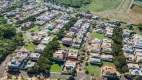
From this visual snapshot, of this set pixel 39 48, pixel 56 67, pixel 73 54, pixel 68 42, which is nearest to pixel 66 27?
pixel 68 42

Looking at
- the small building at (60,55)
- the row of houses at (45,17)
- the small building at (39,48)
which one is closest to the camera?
the small building at (60,55)

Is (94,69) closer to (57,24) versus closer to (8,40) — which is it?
(8,40)

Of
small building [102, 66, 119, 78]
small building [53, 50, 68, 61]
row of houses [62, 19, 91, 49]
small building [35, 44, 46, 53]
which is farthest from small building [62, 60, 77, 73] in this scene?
row of houses [62, 19, 91, 49]

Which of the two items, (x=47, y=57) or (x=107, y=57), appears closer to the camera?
(x=47, y=57)

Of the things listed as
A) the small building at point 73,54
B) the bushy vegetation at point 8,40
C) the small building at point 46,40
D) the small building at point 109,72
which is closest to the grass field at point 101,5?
the small building at point 46,40

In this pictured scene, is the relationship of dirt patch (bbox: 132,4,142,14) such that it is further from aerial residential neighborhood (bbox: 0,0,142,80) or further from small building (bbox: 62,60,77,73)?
small building (bbox: 62,60,77,73)

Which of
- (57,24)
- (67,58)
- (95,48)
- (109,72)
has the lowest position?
(67,58)

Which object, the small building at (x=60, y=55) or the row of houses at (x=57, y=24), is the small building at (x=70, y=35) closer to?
the row of houses at (x=57, y=24)
